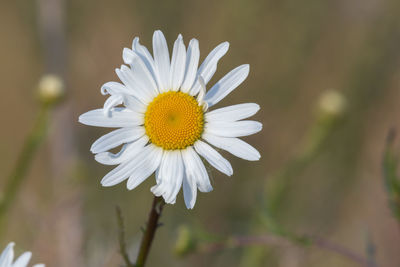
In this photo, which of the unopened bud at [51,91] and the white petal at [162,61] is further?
the unopened bud at [51,91]

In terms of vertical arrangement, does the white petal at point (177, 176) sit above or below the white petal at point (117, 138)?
below

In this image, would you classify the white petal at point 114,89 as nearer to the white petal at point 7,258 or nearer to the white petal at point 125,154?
the white petal at point 125,154

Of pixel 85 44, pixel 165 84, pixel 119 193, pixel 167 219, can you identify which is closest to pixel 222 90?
pixel 165 84

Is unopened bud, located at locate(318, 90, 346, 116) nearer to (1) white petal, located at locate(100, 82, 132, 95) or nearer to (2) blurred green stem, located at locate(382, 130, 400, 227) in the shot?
(2) blurred green stem, located at locate(382, 130, 400, 227)

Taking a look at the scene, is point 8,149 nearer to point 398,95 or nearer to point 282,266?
point 282,266

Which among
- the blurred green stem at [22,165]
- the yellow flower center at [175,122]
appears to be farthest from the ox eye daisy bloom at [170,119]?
the blurred green stem at [22,165]

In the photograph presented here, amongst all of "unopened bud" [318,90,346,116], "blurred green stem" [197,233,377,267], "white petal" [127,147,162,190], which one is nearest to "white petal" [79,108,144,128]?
"white petal" [127,147,162,190]
